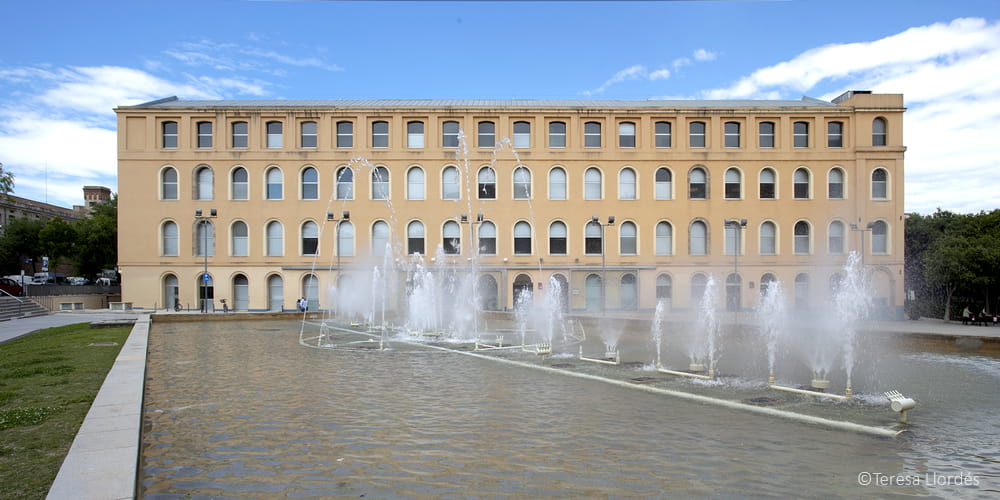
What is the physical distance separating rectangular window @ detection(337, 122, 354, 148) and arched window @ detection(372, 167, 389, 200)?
2357 mm

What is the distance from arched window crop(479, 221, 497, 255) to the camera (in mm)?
40125

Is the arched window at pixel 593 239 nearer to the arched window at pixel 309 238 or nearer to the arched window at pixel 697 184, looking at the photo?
the arched window at pixel 697 184

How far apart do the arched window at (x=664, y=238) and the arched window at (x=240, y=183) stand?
26026mm

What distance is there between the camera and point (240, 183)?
3988cm

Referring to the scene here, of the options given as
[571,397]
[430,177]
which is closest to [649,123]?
[430,177]

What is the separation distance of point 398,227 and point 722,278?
2064cm

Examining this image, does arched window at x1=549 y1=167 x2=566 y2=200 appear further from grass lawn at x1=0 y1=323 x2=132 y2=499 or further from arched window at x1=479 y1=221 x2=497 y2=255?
grass lawn at x1=0 y1=323 x2=132 y2=499

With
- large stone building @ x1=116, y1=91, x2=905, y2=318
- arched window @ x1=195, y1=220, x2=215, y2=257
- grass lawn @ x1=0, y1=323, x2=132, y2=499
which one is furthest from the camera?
arched window @ x1=195, y1=220, x2=215, y2=257

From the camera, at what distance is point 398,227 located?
1569 inches

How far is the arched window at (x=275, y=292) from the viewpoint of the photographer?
39938mm

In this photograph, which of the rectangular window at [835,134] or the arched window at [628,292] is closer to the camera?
the arched window at [628,292]

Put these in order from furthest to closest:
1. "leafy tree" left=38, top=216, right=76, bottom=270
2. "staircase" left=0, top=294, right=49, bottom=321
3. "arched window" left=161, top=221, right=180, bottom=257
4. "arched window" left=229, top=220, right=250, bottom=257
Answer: "leafy tree" left=38, top=216, right=76, bottom=270 → "arched window" left=229, top=220, right=250, bottom=257 → "arched window" left=161, top=221, right=180, bottom=257 → "staircase" left=0, top=294, right=49, bottom=321

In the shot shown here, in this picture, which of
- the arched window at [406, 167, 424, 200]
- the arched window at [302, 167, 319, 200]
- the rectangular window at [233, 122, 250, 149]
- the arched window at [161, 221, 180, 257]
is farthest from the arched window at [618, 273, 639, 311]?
the arched window at [161, 221, 180, 257]

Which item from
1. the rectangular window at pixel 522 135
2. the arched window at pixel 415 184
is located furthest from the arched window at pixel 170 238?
the rectangular window at pixel 522 135
